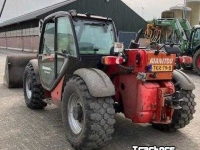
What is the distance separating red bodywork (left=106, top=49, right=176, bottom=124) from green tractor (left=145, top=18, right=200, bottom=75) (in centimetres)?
621

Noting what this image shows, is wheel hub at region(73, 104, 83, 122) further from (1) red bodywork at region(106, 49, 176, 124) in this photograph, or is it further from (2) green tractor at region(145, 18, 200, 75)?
(2) green tractor at region(145, 18, 200, 75)

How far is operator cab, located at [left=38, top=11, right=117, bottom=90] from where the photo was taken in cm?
473

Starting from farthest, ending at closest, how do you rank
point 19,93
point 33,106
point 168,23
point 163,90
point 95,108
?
point 168,23, point 19,93, point 33,106, point 163,90, point 95,108

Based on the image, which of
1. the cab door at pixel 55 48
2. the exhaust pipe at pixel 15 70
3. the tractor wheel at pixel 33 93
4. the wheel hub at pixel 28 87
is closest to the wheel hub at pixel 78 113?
the cab door at pixel 55 48

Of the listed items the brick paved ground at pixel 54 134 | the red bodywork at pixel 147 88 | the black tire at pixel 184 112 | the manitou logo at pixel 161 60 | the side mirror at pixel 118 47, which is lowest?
the brick paved ground at pixel 54 134

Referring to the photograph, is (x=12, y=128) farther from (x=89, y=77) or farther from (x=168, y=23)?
(x=168, y=23)

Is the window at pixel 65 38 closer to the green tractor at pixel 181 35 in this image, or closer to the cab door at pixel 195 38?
the green tractor at pixel 181 35

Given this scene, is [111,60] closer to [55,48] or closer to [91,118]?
[91,118]

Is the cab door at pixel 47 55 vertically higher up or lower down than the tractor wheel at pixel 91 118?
higher up

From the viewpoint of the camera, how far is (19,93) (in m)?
8.31

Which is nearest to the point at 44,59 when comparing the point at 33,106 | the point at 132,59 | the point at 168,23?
the point at 33,106

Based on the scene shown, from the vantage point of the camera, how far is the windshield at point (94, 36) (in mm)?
4879

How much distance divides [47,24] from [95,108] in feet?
8.40

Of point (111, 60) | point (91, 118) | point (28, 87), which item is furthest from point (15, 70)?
point (91, 118)
